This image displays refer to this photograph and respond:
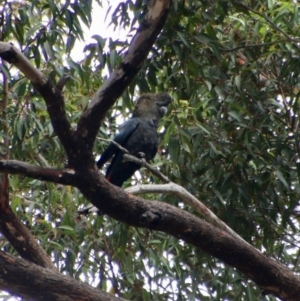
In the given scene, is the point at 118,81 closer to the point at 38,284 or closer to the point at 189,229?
the point at 189,229

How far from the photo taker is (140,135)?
151 inches

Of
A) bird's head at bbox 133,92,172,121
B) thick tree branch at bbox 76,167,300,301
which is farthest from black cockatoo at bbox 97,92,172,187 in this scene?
thick tree branch at bbox 76,167,300,301

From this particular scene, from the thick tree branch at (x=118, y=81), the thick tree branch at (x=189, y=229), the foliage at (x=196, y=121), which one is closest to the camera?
the thick tree branch at (x=118, y=81)

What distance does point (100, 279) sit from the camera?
13.3 feet

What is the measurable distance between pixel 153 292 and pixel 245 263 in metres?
1.36

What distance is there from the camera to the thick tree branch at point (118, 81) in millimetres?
2449

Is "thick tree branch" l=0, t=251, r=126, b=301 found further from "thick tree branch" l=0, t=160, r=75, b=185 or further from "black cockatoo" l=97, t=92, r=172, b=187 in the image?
"black cockatoo" l=97, t=92, r=172, b=187

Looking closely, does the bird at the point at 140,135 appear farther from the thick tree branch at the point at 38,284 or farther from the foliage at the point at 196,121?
the thick tree branch at the point at 38,284

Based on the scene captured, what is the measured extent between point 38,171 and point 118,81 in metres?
0.40

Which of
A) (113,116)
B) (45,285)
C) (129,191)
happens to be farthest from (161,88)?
(45,285)

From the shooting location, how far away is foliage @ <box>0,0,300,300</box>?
3.37 m

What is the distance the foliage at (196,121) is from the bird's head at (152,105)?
2.1 inches

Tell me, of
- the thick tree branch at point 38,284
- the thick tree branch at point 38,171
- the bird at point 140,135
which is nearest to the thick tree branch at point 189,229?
the thick tree branch at point 38,171

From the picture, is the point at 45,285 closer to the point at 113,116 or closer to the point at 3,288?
the point at 3,288
